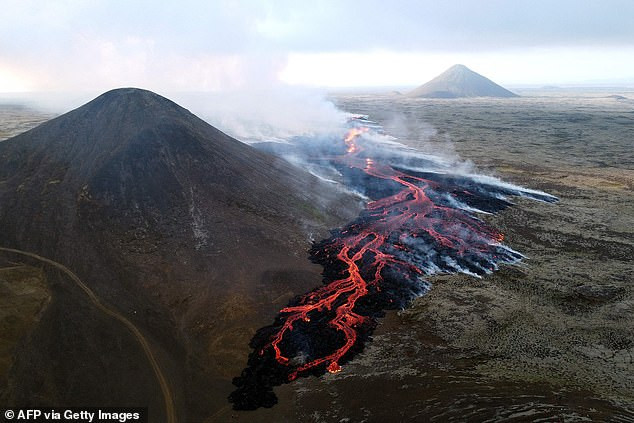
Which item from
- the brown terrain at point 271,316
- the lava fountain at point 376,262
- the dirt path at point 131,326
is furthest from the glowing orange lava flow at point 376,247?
the dirt path at point 131,326

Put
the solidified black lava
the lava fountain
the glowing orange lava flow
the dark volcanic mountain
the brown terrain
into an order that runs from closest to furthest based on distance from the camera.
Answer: the brown terrain
the dark volcanic mountain
the solidified black lava
the lava fountain
the glowing orange lava flow

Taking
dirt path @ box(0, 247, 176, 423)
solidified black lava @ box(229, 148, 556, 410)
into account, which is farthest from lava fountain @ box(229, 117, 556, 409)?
dirt path @ box(0, 247, 176, 423)

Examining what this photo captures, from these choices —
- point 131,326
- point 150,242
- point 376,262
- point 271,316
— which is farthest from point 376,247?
point 131,326

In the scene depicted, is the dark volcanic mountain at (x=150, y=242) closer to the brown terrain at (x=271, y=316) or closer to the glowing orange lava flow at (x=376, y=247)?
the brown terrain at (x=271, y=316)

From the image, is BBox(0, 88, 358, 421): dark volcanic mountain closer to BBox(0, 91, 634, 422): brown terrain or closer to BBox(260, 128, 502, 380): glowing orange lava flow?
BBox(0, 91, 634, 422): brown terrain

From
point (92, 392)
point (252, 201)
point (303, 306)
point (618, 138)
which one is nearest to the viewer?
point (92, 392)

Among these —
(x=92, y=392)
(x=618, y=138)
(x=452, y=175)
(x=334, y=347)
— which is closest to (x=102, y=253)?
(x=92, y=392)

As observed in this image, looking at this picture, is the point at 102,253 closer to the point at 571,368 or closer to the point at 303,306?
the point at 303,306
